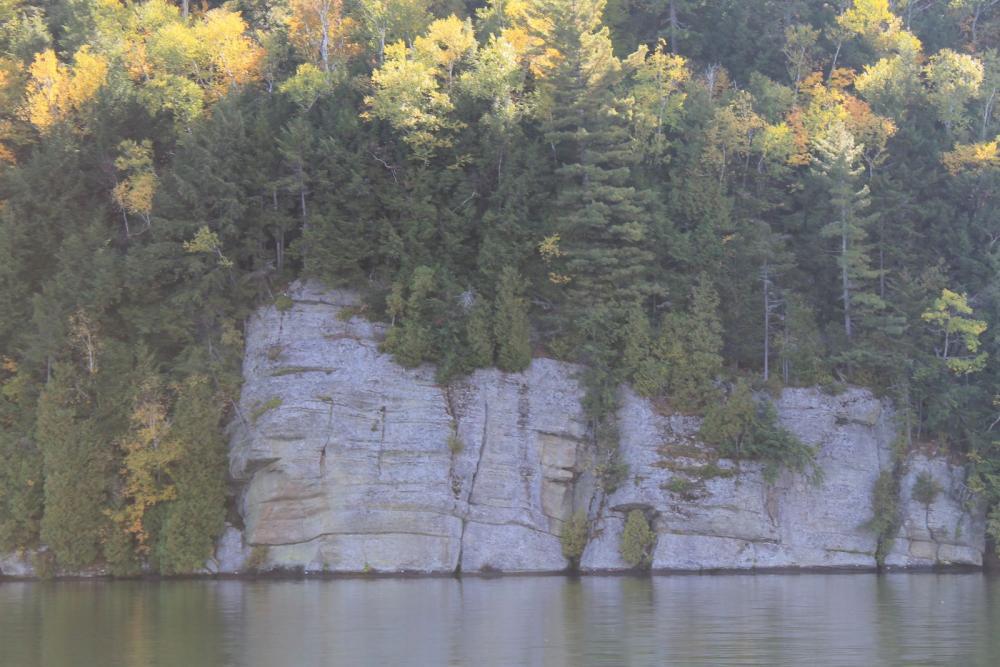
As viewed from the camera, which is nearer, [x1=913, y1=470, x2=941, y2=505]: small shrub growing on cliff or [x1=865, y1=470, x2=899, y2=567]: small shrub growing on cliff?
[x1=865, y1=470, x2=899, y2=567]: small shrub growing on cliff

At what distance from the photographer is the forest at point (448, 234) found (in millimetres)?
46625

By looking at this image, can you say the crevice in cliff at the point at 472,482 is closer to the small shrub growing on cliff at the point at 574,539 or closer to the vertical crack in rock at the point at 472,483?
the vertical crack in rock at the point at 472,483

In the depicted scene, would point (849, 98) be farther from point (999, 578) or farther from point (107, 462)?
point (107, 462)

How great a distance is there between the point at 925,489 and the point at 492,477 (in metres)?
16.9

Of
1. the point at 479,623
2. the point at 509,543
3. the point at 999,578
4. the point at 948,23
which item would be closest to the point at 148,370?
the point at 509,543

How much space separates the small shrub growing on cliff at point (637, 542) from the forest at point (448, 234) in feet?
8.02

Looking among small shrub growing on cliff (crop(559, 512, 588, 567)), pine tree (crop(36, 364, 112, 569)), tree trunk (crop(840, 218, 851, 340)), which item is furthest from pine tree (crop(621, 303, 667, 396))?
pine tree (crop(36, 364, 112, 569))

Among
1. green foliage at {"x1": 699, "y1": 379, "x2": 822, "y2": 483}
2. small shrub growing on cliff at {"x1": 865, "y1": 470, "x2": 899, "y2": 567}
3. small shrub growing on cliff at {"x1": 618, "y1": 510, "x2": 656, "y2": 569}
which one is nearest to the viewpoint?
small shrub growing on cliff at {"x1": 618, "y1": 510, "x2": 656, "y2": 569}

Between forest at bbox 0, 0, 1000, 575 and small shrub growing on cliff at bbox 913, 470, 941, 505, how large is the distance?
5.03 ft

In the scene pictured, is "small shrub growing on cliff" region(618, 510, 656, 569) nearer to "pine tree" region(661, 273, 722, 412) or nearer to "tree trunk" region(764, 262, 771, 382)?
"pine tree" region(661, 273, 722, 412)

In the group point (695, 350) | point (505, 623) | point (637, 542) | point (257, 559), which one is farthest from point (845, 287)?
point (505, 623)

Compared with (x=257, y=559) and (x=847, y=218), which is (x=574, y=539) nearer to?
(x=257, y=559)

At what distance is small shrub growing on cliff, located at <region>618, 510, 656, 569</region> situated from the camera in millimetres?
44594

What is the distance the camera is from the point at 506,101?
5131cm
